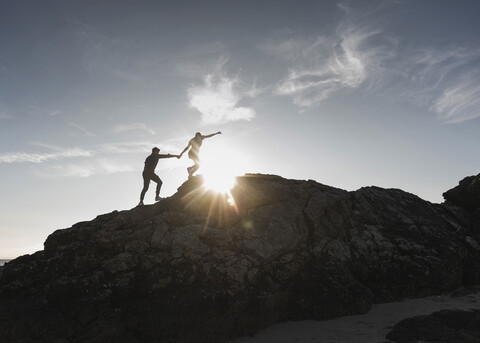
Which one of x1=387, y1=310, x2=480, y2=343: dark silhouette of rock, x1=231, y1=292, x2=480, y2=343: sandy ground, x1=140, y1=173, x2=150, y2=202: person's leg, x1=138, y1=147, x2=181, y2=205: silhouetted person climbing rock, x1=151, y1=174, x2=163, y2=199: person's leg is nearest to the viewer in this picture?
x1=387, y1=310, x2=480, y2=343: dark silhouette of rock

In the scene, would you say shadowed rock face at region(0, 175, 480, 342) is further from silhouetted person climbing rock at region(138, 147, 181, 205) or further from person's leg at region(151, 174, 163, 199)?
silhouetted person climbing rock at region(138, 147, 181, 205)

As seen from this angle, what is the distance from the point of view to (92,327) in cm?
1032

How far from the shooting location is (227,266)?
12.7 meters

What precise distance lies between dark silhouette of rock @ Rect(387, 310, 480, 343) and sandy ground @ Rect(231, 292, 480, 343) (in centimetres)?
66

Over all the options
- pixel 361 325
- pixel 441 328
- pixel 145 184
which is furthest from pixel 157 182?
pixel 441 328

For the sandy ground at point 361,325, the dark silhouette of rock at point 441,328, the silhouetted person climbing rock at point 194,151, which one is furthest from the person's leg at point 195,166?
the dark silhouette of rock at point 441,328

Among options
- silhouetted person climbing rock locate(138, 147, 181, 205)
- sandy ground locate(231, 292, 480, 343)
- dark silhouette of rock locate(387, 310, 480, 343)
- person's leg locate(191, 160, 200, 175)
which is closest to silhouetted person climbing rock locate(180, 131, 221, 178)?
person's leg locate(191, 160, 200, 175)

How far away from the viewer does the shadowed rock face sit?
35.9 feet

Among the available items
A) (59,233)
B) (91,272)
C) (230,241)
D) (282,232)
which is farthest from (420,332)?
(59,233)

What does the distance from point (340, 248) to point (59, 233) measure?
14.6 meters

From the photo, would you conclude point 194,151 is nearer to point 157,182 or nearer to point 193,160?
point 193,160

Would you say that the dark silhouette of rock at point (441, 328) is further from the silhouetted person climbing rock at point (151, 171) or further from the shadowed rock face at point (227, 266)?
the silhouetted person climbing rock at point (151, 171)

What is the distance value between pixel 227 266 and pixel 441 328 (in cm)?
826

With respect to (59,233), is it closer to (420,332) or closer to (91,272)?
(91,272)
